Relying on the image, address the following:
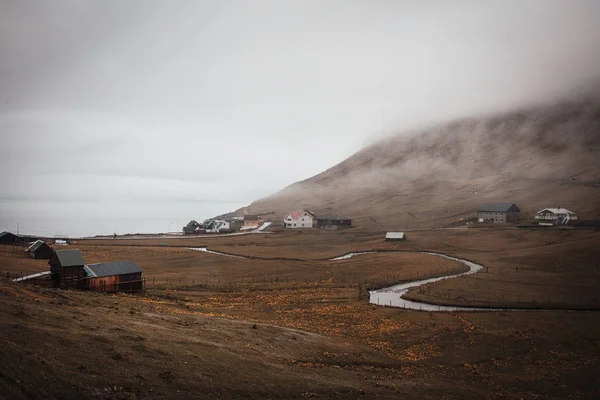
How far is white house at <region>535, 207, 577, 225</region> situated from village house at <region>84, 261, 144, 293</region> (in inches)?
6062

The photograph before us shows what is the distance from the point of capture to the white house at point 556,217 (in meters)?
163

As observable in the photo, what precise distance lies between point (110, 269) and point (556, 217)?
537 feet

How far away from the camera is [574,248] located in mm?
109375

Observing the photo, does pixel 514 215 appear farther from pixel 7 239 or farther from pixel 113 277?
pixel 7 239

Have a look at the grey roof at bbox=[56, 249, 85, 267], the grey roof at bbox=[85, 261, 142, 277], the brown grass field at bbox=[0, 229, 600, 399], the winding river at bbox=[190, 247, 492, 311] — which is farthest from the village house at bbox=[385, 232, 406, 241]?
the grey roof at bbox=[56, 249, 85, 267]

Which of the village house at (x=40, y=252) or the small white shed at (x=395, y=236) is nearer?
the village house at (x=40, y=252)

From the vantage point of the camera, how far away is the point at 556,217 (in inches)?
6535

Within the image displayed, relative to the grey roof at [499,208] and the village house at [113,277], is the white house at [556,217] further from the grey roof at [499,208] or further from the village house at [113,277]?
the village house at [113,277]

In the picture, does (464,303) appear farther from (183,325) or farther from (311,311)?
(183,325)

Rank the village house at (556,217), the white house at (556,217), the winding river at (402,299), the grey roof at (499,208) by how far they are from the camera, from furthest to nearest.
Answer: the grey roof at (499,208) < the white house at (556,217) < the village house at (556,217) < the winding river at (402,299)

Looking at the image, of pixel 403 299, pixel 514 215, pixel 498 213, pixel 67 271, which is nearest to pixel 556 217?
pixel 514 215

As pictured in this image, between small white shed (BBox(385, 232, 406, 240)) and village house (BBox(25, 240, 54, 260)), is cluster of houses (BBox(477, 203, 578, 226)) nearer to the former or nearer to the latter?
small white shed (BBox(385, 232, 406, 240))

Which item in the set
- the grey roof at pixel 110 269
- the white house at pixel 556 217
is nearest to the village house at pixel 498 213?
the white house at pixel 556 217

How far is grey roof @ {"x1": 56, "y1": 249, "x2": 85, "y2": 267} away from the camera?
2591 inches
